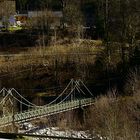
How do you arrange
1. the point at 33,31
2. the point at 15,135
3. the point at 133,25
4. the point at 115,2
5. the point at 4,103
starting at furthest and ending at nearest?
the point at 33,31, the point at 115,2, the point at 133,25, the point at 4,103, the point at 15,135

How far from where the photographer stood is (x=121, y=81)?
22.7 meters

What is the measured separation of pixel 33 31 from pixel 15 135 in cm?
3001

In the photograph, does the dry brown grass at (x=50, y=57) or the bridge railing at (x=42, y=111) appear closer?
the bridge railing at (x=42, y=111)

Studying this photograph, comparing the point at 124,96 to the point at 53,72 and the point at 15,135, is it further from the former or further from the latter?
the point at 15,135

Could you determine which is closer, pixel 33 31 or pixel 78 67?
pixel 78 67

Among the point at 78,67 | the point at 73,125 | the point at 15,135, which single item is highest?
the point at 15,135

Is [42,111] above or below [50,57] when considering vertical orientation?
below

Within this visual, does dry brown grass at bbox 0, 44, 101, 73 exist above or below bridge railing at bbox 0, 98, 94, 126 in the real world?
above

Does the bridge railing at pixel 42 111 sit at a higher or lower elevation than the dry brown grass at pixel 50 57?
lower

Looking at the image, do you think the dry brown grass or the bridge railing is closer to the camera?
the bridge railing

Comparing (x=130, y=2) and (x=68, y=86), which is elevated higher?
(x=130, y=2)

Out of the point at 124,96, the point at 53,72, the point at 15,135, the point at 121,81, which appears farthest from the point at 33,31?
the point at 15,135

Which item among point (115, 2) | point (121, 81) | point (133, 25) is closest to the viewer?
point (121, 81)

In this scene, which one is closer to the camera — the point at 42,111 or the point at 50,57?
the point at 42,111
